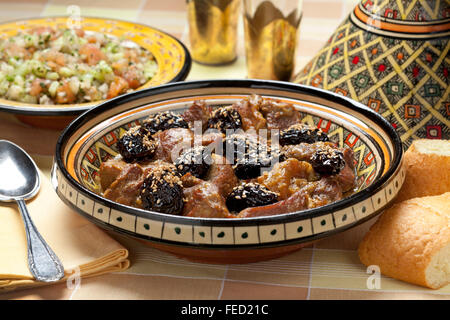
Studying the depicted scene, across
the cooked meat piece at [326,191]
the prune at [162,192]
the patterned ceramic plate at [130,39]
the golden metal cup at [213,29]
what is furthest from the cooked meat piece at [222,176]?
the golden metal cup at [213,29]

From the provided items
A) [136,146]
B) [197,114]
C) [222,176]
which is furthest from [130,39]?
[222,176]

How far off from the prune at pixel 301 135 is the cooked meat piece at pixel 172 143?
31 cm

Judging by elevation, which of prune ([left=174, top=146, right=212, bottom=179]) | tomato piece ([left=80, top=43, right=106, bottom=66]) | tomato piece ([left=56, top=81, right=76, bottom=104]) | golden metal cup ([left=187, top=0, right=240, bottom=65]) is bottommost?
prune ([left=174, top=146, right=212, bottom=179])

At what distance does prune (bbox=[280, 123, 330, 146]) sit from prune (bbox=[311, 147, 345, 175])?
166 millimetres

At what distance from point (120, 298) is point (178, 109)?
0.85 metres

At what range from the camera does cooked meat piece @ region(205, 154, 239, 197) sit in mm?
1819

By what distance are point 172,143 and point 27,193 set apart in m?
0.53

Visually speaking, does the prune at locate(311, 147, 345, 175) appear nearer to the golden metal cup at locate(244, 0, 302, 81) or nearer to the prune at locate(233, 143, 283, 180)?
the prune at locate(233, 143, 283, 180)

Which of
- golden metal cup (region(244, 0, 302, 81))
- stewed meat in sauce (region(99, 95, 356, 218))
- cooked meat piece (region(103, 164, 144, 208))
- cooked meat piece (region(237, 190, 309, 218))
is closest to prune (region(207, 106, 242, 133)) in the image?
stewed meat in sauce (region(99, 95, 356, 218))

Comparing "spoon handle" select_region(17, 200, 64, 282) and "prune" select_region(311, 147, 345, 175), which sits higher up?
"prune" select_region(311, 147, 345, 175)

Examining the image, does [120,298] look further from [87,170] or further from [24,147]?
[24,147]

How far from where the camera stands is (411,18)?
234 cm

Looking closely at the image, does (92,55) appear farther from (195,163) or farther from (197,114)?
(195,163)

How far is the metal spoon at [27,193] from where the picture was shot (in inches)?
67.4
